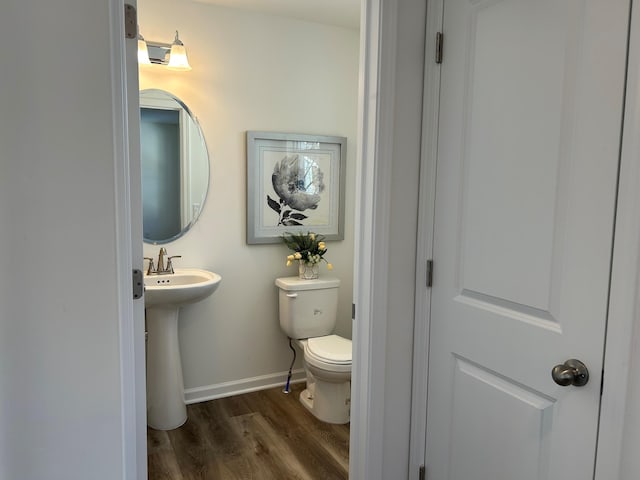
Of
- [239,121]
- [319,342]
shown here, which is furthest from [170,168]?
[319,342]

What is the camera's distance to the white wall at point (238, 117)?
2.71m

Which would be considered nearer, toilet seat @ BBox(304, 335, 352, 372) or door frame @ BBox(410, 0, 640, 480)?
door frame @ BBox(410, 0, 640, 480)

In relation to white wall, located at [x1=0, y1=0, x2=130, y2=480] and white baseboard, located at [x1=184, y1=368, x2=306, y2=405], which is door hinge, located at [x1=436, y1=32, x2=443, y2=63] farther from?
white baseboard, located at [x1=184, y1=368, x2=306, y2=405]

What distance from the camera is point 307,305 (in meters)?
2.93

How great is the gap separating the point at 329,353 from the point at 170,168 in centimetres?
143

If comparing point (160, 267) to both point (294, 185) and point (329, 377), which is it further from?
point (329, 377)

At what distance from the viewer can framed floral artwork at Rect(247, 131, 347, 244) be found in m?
2.92

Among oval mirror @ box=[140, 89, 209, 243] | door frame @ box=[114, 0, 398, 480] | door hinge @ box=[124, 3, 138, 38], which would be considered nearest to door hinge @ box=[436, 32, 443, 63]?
door frame @ box=[114, 0, 398, 480]

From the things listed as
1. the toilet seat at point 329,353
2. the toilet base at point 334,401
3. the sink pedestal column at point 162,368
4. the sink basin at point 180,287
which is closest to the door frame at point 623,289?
the toilet seat at point 329,353

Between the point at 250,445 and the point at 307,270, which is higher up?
the point at 307,270

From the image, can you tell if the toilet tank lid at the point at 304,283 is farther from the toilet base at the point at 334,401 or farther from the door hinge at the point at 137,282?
the door hinge at the point at 137,282

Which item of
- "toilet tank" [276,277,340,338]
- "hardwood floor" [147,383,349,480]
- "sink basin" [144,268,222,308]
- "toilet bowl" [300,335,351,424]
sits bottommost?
"hardwood floor" [147,383,349,480]

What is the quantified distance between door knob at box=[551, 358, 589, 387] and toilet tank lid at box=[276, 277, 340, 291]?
1.89m

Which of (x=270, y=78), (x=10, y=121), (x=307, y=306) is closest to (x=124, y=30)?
(x=10, y=121)
